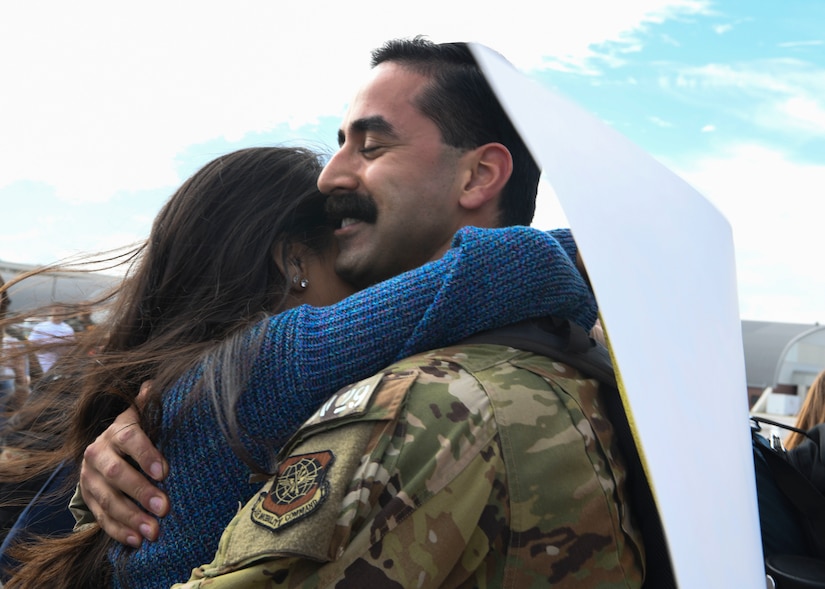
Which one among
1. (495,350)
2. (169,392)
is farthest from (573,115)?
(169,392)

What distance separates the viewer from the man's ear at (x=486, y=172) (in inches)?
88.6

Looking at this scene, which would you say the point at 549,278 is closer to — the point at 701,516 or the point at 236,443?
the point at 701,516

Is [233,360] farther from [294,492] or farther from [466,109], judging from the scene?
[466,109]

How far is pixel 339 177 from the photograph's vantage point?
2.20 metres

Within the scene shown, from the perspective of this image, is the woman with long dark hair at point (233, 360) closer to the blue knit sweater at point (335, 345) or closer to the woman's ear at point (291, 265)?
the blue knit sweater at point (335, 345)

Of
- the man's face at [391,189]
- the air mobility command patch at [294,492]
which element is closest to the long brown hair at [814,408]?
the man's face at [391,189]

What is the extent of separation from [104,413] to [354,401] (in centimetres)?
108

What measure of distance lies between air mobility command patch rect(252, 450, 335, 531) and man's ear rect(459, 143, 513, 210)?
1.18 m

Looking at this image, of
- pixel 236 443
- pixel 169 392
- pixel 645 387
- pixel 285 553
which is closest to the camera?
pixel 645 387

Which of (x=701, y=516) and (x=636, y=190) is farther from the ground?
(x=636, y=190)

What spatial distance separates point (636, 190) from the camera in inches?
48.8

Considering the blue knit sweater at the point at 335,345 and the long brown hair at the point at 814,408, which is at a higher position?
the blue knit sweater at the point at 335,345

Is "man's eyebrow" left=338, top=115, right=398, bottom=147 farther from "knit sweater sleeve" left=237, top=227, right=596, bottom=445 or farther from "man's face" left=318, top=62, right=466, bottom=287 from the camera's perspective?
"knit sweater sleeve" left=237, top=227, right=596, bottom=445

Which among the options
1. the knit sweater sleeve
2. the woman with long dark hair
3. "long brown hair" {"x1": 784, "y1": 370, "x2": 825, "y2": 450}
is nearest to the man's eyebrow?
the woman with long dark hair
